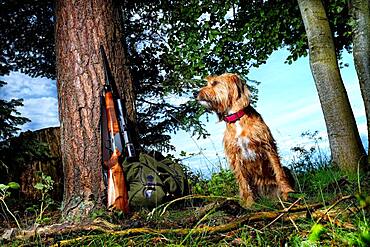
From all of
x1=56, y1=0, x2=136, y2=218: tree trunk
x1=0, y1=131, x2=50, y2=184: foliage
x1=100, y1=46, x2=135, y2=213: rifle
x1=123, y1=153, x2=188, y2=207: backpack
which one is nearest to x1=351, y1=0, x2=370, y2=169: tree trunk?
x1=123, y1=153, x2=188, y2=207: backpack

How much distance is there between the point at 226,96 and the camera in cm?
492

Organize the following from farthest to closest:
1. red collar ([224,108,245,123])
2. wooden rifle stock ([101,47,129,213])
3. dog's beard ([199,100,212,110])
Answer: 1. dog's beard ([199,100,212,110])
2. red collar ([224,108,245,123])
3. wooden rifle stock ([101,47,129,213])

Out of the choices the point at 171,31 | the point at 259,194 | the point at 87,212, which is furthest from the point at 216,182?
the point at 171,31

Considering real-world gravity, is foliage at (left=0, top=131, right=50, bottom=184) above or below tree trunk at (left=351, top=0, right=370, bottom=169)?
below

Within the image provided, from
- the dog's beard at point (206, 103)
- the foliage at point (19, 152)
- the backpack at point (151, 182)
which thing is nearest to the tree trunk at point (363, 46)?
the dog's beard at point (206, 103)

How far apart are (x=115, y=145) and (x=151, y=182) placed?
65 cm

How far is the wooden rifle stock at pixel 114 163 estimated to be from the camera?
446cm

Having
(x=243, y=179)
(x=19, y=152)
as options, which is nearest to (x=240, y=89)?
(x=243, y=179)

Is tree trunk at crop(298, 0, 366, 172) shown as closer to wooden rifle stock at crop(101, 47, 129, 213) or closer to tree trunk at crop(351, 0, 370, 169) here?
tree trunk at crop(351, 0, 370, 169)

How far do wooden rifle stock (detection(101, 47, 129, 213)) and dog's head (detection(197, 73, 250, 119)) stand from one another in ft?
3.90

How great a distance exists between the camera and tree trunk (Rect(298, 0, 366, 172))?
6.56 meters

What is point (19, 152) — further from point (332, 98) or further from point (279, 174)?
point (332, 98)

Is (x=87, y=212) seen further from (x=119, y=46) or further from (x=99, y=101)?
(x=119, y=46)

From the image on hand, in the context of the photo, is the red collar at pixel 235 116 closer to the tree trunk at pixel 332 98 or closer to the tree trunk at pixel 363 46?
the tree trunk at pixel 332 98
